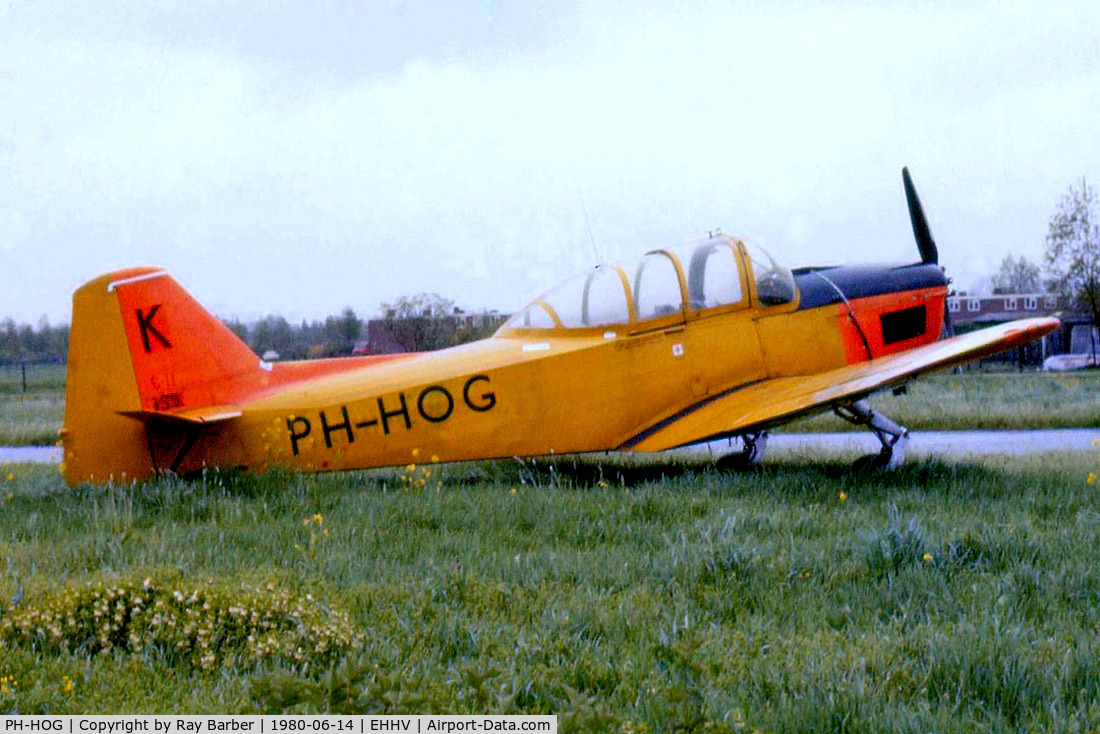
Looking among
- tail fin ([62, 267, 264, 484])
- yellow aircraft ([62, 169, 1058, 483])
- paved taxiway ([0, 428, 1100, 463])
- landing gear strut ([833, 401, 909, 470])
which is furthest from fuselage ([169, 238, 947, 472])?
paved taxiway ([0, 428, 1100, 463])

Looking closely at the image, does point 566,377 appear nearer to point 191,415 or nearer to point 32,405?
point 191,415

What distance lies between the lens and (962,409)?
15.1m

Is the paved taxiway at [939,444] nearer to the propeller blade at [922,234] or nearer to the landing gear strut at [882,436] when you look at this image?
the landing gear strut at [882,436]

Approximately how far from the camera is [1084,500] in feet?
20.2

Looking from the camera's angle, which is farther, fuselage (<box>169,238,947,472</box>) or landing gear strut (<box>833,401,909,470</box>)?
landing gear strut (<box>833,401,909,470</box>)

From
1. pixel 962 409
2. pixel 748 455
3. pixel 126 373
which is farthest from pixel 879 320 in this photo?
pixel 962 409

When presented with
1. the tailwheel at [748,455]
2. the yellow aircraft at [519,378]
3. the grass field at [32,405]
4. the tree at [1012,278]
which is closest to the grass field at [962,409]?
the grass field at [32,405]

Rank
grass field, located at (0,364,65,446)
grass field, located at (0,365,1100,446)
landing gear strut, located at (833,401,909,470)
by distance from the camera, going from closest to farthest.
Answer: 1. landing gear strut, located at (833,401,909,470)
2. grass field, located at (0,365,1100,446)
3. grass field, located at (0,364,65,446)

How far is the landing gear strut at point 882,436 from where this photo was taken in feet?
25.8

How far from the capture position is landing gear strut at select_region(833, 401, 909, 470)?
25.8ft

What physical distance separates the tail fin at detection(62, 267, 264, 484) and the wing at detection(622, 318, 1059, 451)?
3246 millimetres

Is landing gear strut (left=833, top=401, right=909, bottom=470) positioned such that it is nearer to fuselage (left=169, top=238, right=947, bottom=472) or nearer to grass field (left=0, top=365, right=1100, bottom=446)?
fuselage (left=169, top=238, right=947, bottom=472)

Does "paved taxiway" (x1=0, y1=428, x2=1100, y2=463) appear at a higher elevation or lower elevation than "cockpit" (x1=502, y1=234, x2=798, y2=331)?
lower

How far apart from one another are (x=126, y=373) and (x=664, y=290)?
4.01 metres
